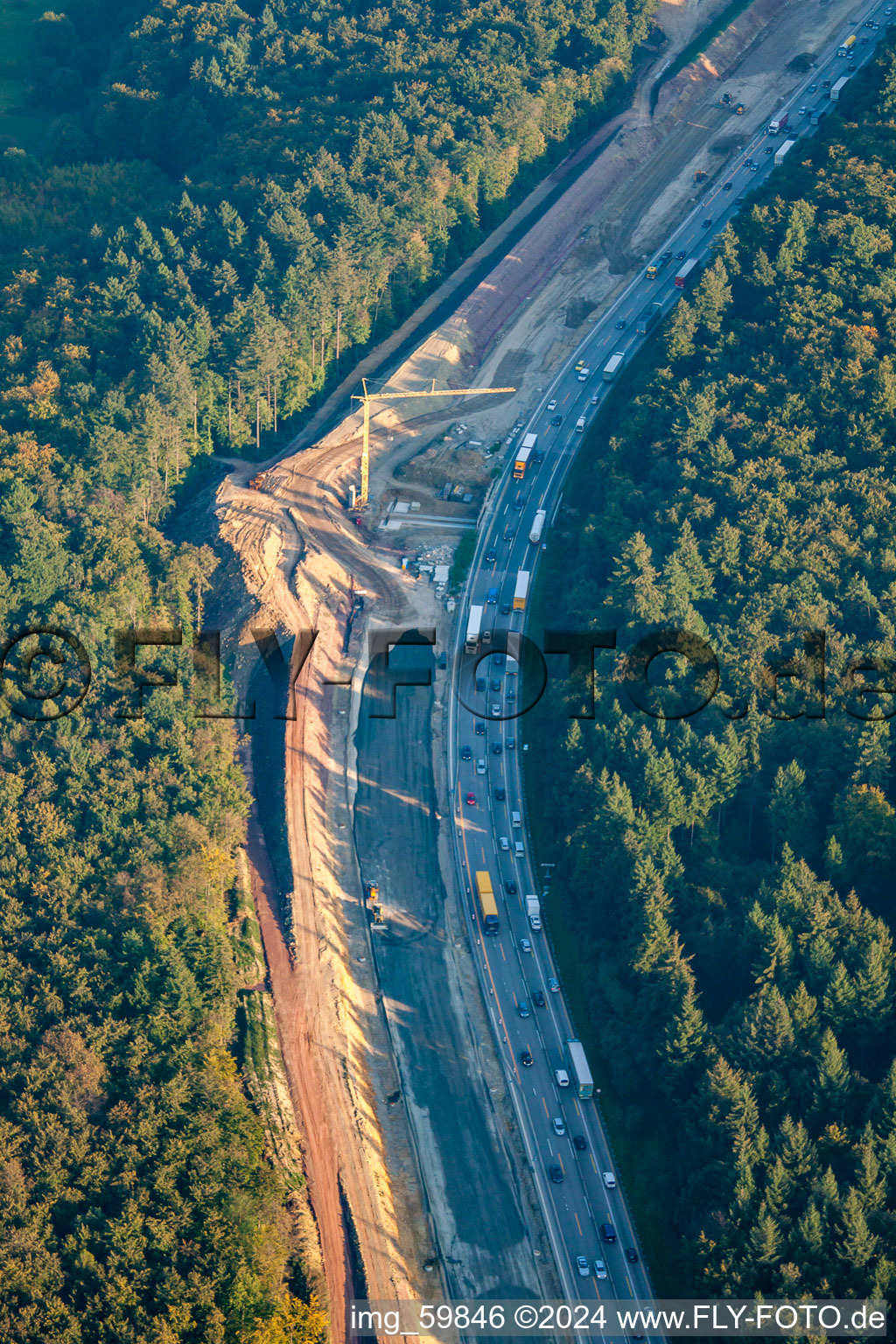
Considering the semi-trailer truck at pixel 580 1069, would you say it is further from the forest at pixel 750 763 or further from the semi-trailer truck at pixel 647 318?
the semi-trailer truck at pixel 647 318

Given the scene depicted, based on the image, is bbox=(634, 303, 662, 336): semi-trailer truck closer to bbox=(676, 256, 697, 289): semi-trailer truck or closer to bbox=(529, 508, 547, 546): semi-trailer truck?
bbox=(676, 256, 697, 289): semi-trailer truck

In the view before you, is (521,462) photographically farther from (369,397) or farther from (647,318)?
(647,318)

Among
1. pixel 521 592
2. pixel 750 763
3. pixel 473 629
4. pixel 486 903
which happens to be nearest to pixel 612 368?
pixel 521 592

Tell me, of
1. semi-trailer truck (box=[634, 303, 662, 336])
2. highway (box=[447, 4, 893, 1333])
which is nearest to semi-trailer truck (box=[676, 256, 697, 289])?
highway (box=[447, 4, 893, 1333])

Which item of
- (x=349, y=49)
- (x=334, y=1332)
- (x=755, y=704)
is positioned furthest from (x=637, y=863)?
(x=349, y=49)

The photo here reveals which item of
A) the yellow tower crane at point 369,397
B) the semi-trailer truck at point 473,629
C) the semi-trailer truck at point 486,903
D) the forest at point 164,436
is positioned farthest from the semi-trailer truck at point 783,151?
the semi-trailer truck at point 486,903
